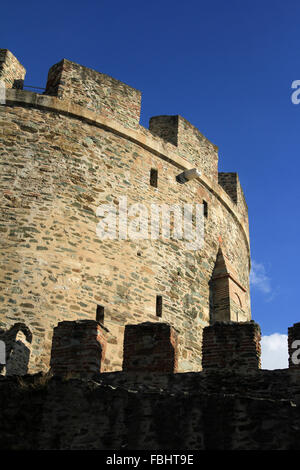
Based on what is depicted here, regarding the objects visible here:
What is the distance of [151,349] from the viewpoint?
784 centimetres

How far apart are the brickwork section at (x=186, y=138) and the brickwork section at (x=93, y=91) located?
1.02 m

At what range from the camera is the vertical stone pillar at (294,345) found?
277 inches

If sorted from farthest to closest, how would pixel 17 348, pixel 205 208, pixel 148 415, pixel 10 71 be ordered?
pixel 205 208 < pixel 10 71 < pixel 17 348 < pixel 148 415

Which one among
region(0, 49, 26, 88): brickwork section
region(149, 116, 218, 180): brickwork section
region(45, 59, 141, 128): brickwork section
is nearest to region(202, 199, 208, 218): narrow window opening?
region(149, 116, 218, 180): brickwork section

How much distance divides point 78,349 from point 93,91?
6.42 meters

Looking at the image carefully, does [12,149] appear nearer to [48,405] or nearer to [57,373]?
[57,373]

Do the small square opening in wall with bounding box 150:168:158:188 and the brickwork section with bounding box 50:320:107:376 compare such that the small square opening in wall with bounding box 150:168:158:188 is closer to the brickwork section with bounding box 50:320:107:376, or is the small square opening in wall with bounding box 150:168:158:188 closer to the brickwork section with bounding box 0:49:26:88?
the brickwork section with bounding box 0:49:26:88

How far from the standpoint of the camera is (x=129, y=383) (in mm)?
7551

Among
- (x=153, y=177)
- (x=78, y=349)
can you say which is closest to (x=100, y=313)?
(x=78, y=349)

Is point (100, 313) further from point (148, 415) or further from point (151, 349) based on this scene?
point (148, 415)

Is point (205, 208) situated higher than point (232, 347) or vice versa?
point (205, 208)

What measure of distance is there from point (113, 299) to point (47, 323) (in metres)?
1.43

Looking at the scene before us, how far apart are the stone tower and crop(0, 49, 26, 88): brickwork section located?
0.02 meters

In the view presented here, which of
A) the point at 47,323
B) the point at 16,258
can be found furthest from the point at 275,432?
the point at 16,258
